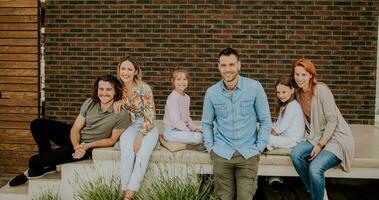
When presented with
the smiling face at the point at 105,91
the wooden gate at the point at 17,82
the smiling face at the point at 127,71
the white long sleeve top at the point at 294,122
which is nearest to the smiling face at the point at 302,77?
the white long sleeve top at the point at 294,122

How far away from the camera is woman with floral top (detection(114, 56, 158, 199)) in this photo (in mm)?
4371

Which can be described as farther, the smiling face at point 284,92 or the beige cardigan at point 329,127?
the smiling face at point 284,92

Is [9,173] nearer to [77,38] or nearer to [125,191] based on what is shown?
[77,38]

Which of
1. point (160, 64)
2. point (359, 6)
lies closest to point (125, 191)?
point (160, 64)

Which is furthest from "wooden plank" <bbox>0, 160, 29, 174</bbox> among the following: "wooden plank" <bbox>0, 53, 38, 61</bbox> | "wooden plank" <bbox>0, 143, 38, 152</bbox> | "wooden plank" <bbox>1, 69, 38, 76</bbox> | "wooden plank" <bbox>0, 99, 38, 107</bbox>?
"wooden plank" <bbox>0, 53, 38, 61</bbox>

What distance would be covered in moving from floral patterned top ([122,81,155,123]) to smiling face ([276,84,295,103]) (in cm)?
131

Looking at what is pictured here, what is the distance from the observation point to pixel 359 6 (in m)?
6.50

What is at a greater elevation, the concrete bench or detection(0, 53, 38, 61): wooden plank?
detection(0, 53, 38, 61): wooden plank

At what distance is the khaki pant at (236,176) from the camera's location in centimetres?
390

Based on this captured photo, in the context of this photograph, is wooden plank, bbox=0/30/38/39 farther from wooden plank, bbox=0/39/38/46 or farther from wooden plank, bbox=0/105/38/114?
wooden plank, bbox=0/105/38/114

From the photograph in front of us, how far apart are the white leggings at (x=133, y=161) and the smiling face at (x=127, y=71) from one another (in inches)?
23.2

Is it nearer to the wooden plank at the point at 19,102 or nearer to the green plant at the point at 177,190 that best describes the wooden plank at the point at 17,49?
the wooden plank at the point at 19,102

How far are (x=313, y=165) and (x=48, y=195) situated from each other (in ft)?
8.77

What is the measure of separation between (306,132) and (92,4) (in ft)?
13.0
